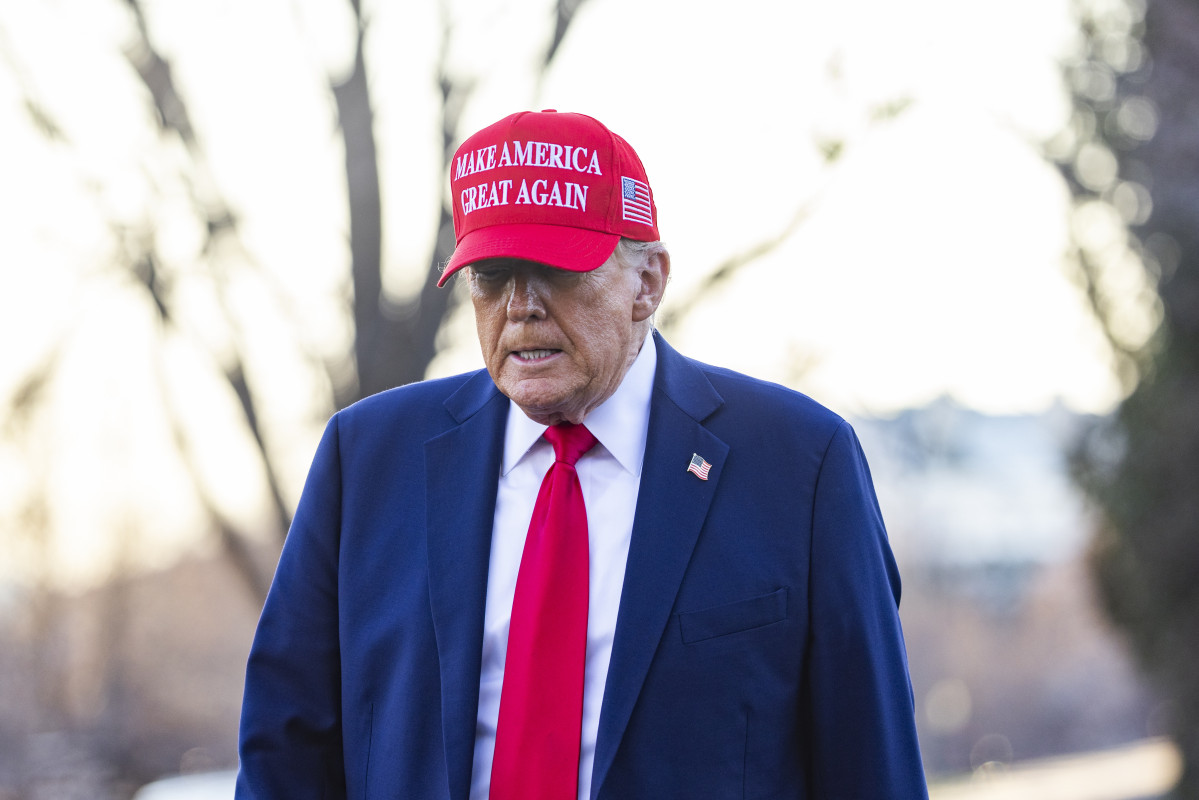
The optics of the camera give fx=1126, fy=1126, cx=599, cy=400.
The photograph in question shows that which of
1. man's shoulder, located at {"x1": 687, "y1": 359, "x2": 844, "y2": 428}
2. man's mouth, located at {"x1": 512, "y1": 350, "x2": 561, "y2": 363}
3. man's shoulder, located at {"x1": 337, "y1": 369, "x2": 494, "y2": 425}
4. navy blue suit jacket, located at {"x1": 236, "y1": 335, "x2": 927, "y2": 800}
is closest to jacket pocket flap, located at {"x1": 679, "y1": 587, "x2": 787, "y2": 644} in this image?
Result: navy blue suit jacket, located at {"x1": 236, "y1": 335, "x2": 927, "y2": 800}

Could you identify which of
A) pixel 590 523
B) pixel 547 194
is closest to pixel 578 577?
pixel 590 523

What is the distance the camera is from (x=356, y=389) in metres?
5.00

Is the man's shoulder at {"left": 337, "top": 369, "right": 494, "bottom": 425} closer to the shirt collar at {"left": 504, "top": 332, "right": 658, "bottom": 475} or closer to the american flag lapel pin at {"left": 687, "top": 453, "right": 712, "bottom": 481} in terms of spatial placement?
the shirt collar at {"left": 504, "top": 332, "right": 658, "bottom": 475}

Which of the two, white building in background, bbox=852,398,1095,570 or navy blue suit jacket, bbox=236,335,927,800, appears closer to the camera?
navy blue suit jacket, bbox=236,335,927,800

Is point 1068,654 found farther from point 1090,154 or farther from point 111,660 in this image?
point 111,660

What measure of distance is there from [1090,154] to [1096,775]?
9.30 meters

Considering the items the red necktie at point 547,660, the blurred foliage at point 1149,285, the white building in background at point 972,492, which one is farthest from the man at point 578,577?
the white building in background at point 972,492

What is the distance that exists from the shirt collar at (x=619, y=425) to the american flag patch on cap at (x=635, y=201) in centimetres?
27

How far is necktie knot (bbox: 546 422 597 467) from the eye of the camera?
202cm

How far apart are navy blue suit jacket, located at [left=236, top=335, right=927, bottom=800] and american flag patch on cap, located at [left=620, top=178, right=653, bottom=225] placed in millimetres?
322

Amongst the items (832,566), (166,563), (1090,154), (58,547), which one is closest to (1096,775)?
(1090,154)

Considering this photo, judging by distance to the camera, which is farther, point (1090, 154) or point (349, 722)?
point (1090, 154)

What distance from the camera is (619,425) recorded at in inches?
81.2

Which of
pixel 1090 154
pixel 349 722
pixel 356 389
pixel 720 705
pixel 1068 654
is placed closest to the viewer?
pixel 720 705
